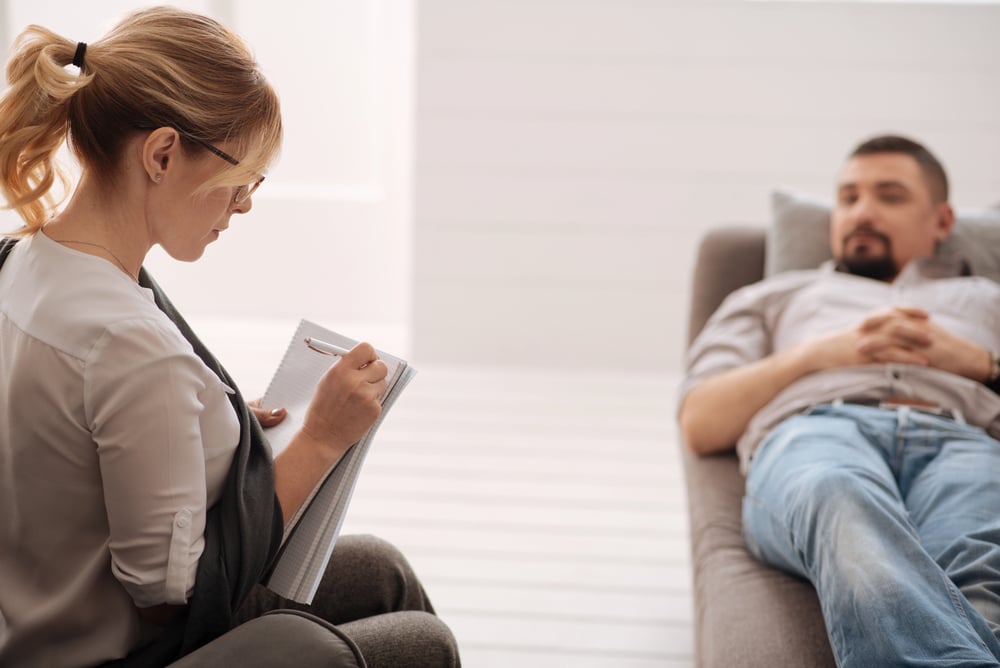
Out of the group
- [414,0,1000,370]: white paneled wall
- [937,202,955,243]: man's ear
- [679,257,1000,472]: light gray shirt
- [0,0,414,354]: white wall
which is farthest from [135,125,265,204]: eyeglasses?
[0,0,414,354]: white wall

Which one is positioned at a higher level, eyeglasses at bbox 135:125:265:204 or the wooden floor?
eyeglasses at bbox 135:125:265:204

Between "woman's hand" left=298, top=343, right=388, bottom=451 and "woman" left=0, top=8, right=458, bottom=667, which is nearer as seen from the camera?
"woman" left=0, top=8, right=458, bottom=667

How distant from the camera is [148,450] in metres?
0.85

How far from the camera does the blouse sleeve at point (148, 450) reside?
2.77 ft

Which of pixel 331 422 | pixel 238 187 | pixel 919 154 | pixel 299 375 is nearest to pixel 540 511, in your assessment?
pixel 919 154

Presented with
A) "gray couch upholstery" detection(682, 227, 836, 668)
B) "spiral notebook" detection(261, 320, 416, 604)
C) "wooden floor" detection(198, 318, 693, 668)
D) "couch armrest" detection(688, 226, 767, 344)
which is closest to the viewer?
"spiral notebook" detection(261, 320, 416, 604)

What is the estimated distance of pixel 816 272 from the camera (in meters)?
2.25

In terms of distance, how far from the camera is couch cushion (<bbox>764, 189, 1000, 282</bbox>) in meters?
2.27

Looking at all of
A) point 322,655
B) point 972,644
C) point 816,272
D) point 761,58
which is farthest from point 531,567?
point 761,58

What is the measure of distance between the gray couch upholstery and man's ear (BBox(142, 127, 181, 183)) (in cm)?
97

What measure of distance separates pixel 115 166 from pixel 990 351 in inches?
64.4

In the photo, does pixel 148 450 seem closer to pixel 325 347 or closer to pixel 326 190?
pixel 325 347

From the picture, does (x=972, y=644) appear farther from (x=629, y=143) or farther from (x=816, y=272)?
(x=629, y=143)

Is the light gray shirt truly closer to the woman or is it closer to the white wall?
the woman
